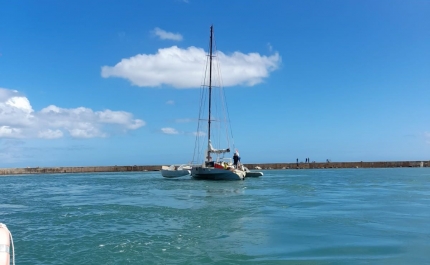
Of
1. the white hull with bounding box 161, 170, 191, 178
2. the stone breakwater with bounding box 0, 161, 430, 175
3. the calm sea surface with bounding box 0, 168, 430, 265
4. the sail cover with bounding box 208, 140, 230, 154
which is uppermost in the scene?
the sail cover with bounding box 208, 140, 230, 154

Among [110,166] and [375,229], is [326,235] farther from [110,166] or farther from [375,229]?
[110,166]

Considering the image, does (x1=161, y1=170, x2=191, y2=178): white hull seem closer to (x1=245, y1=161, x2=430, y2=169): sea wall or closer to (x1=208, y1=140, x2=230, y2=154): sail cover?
(x1=208, y1=140, x2=230, y2=154): sail cover

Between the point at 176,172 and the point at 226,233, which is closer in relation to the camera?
the point at 226,233

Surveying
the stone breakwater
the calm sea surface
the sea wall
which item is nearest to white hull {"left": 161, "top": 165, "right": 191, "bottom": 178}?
the calm sea surface

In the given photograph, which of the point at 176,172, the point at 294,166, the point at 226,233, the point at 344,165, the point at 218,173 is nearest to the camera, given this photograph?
the point at 226,233

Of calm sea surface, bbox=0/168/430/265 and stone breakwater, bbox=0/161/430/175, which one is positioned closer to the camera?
calm sea surface, bbox=0/168/430/265

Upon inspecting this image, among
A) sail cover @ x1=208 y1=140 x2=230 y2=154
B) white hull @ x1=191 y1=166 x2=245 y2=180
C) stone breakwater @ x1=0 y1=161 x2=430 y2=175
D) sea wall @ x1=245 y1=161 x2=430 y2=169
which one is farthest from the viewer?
sea wall @ x1=245 y1=161 x2=430 y2=169

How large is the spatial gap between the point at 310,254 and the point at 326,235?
2261 mm

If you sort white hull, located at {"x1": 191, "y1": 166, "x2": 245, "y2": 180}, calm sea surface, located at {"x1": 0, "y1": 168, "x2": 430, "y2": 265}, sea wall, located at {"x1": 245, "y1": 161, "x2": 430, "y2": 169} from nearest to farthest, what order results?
1. calm sea surface, located at {"x1": 0, "y1": 168, "x2": 430, "y2": 265}
2. white hull, located at {"x1": 191, "y1": 166, "x2": 245, "y2": 180}
3. sea wall, located at {"x1": 245, "y1": 161, "x2": 430, "y2": 169}

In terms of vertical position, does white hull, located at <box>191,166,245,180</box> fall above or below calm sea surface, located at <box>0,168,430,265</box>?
above

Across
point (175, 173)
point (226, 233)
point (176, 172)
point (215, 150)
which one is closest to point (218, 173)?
point (215, 150)

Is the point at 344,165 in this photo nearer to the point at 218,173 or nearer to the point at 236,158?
the point at 236,158

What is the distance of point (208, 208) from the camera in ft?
57.5

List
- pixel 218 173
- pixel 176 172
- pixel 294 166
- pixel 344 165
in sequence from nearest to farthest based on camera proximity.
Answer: pixel 218 173
pixel 176 172
pixel 294 166
pixel 344 165
